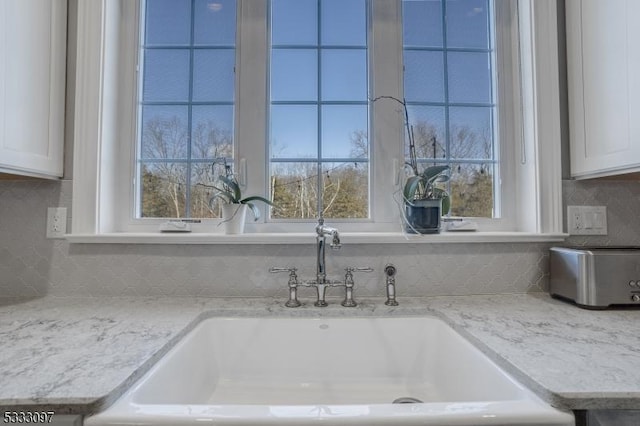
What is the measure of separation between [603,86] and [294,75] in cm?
114

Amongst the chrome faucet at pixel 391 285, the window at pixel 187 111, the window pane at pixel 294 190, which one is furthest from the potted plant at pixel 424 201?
the window at pixel 187 111

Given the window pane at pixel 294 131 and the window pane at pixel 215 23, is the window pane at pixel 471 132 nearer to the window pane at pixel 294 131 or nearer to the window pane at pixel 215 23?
the window pane at pixel 294 131

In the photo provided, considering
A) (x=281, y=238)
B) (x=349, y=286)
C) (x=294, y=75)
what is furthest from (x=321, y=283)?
(x=294, y=75)

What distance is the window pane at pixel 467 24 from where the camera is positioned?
1.42 meters

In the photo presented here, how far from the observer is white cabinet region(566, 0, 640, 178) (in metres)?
1.00

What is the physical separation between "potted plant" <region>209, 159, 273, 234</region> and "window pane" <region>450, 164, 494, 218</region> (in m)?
0.80

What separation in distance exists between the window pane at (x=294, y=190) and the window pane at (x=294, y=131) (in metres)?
0.06

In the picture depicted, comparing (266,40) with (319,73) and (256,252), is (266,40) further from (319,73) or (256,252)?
(256,252)

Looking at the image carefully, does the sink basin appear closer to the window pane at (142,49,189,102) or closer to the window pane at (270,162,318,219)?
the window pane at (270,162,318,219)

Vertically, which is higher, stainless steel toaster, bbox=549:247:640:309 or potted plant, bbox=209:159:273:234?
potted plant, bbox=209:159:273:234

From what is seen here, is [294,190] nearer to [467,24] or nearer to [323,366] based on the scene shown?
[323,366]

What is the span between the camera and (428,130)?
4.59 ft

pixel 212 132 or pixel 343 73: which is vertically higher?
pixel 343 73

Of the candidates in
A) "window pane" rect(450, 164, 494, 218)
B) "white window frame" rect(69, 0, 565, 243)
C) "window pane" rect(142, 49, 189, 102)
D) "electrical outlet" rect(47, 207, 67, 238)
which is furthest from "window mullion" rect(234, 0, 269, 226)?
"window pane" rect(450, 164, 494, 218)
